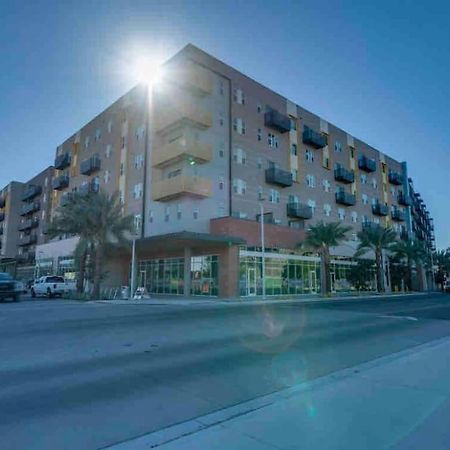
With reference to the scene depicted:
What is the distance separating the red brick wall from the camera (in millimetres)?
34156

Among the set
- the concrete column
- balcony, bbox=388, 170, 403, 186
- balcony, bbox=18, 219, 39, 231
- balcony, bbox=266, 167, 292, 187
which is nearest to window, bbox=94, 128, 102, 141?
balcony, bbox=266, 167, 292, 187

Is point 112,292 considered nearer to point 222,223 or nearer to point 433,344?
point 222,223

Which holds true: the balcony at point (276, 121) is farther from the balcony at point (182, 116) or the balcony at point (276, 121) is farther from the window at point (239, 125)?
the balcony at point (182, 116)

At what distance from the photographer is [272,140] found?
45.0 meters

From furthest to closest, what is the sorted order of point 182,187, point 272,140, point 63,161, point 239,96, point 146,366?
1. point 63,161
2. point 272,140
3. point 239,96
4. point 182,187
5. point 146,366

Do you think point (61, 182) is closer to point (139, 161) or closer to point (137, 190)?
point (139, 161)

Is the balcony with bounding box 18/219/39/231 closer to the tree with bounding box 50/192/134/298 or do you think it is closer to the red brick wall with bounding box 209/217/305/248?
the tree with bounding box 50/192/134/298

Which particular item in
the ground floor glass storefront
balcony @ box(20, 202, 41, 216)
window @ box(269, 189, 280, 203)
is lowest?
the ground floor glass storefront

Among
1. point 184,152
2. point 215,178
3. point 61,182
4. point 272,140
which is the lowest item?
point 215,178

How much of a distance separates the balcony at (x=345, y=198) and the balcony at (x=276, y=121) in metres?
13.3

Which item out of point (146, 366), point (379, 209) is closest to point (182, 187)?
point (146, 366)

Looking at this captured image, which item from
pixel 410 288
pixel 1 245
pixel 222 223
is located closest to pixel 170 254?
pixel 222 223

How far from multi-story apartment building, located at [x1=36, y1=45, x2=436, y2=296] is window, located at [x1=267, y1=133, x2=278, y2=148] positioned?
18 cm

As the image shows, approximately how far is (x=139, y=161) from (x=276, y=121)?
16189 mm
